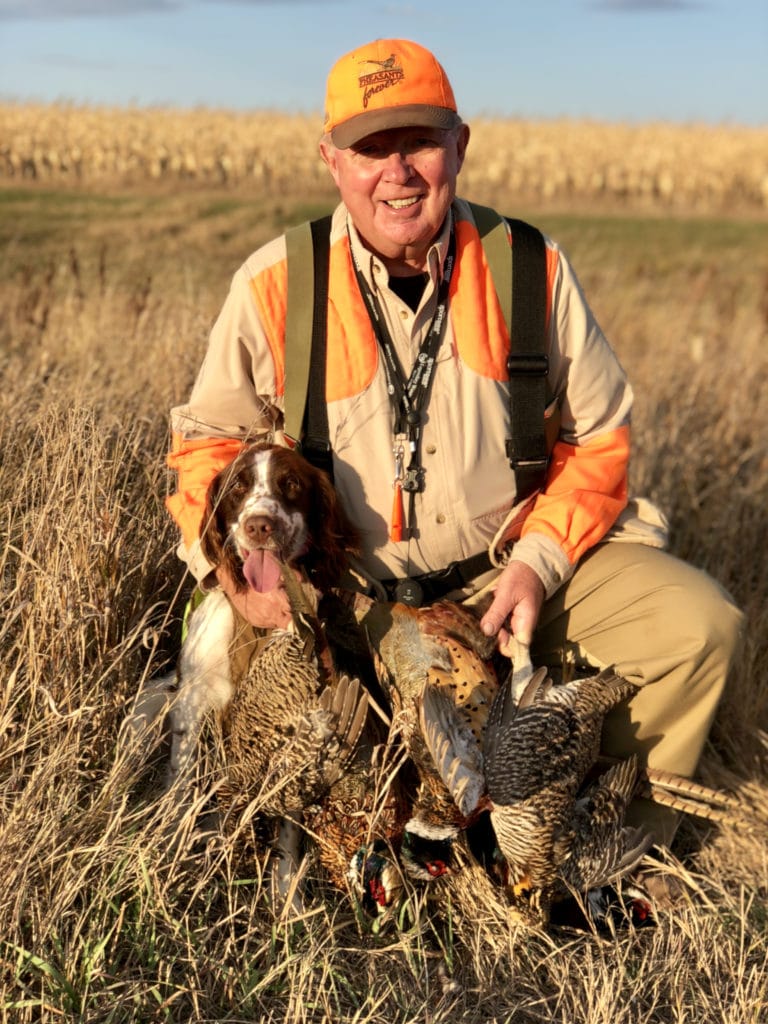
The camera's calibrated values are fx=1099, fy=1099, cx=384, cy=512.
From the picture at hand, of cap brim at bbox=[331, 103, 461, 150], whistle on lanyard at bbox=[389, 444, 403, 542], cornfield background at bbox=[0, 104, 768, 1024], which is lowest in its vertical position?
cornfield background at bbox=[0, 104, 768, 1024]

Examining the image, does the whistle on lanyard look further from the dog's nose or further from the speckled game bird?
the speckled game bird

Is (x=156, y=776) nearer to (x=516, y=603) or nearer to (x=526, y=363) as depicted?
(x=516, y=603)

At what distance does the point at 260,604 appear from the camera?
11.0 feet

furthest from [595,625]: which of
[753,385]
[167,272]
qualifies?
[167,272]

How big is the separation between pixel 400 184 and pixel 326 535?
111cm

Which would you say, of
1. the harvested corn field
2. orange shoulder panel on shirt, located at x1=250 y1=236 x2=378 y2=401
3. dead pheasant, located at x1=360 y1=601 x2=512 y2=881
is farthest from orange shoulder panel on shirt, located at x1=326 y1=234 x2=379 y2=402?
the harvested corn field

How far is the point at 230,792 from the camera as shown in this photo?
3.31m

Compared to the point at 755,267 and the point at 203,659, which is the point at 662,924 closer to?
the point at 203,659

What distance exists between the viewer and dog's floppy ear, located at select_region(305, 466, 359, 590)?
338 centimetres

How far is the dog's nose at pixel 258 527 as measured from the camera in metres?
3.22

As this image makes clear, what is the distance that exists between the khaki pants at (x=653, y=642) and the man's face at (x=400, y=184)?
130cm

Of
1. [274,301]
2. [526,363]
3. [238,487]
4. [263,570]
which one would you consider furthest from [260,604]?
[526,363]

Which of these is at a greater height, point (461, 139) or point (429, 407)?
point (461, 139)

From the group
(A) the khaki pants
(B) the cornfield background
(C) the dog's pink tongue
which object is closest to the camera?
(B) the cornfield background
